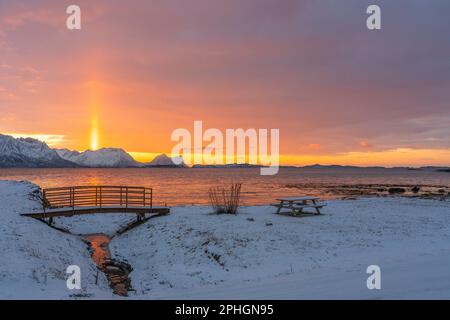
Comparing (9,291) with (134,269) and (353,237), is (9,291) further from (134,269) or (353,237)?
(353,237)

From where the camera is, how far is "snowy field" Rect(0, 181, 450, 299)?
8523mm

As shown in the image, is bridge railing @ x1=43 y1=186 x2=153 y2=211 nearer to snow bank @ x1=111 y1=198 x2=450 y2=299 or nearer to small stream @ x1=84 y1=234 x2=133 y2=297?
small stream @ x1=84 y1=234 x2=133 y2=297

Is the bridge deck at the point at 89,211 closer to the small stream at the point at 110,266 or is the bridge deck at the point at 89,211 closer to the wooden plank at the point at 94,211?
the wooden plank at the point at 94,211

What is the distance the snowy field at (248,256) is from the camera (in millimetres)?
8523

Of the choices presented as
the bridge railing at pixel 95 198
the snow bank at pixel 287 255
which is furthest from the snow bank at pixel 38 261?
the bridge railing at pixel 95 198

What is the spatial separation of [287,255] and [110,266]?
24.3 ft

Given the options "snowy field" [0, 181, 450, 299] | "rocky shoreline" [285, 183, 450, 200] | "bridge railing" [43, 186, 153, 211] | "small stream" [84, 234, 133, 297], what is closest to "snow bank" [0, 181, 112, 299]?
"snowy field" [0, 181, 450, 299]

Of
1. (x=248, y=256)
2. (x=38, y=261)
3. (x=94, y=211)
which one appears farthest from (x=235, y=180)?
(x=38, y=261)

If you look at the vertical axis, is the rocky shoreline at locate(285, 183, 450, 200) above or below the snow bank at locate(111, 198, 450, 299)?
below

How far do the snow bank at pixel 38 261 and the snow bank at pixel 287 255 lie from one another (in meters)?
1.69

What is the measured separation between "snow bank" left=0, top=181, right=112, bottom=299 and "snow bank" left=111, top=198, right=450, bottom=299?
5.54ft

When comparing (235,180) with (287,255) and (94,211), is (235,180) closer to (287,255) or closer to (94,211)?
(94,211)

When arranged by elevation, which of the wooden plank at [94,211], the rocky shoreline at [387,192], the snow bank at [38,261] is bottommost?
the rocky shoreline at [387,192]
